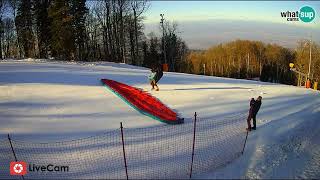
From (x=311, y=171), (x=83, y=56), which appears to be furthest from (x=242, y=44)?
(x=311, y=171)

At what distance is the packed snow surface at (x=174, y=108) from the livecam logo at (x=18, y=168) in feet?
7.79

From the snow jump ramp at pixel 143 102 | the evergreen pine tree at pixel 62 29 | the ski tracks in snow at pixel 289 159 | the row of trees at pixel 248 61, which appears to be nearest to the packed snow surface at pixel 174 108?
the ski tracks in snow at pixel 289 159

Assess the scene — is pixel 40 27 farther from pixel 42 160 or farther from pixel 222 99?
pixel 42 160

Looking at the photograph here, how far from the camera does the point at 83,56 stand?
57.5m

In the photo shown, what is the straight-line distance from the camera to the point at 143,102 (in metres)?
18.9

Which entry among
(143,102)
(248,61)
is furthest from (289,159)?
(248,61)

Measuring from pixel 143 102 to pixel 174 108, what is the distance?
5.43 feet

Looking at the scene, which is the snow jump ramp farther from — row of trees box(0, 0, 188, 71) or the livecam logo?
row of trees box(0, 0, 188, 71)

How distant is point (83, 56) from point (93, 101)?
130 feet

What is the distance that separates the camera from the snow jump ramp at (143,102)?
1661cm

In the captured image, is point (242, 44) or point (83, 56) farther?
point (242, 44)

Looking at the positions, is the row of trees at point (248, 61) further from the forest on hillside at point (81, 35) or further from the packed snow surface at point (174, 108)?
the packed snow surface at point (174, 108)

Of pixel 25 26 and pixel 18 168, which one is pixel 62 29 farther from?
pixel 18 168

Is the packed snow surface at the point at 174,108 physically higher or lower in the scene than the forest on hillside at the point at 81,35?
lower
